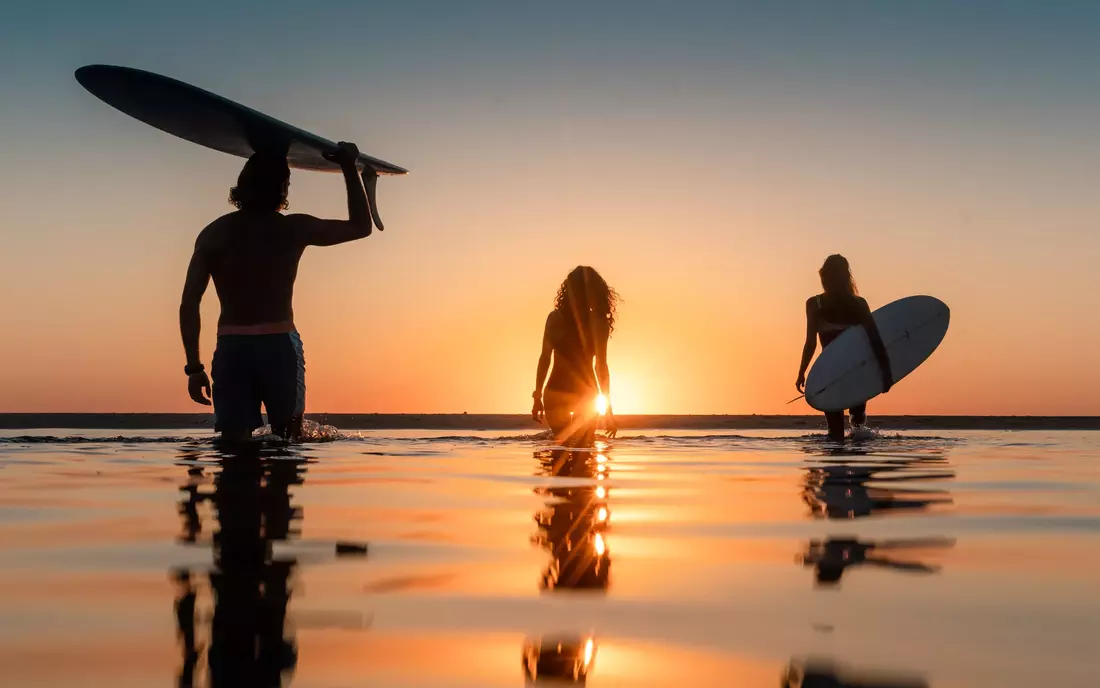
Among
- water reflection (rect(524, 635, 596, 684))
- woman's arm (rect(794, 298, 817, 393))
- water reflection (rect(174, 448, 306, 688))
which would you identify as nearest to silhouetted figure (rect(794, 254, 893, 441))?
woman's arm (rect(794, 298, 817, 393))

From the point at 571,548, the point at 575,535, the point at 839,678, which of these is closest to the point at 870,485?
the point at 575,535

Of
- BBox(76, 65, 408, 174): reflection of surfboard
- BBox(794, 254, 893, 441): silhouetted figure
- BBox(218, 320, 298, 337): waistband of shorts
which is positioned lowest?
BBox(218, 320, 298, 337): waistband of shorts

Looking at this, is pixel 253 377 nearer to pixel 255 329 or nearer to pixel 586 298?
pixel 255 329

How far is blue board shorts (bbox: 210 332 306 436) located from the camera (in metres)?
5.83

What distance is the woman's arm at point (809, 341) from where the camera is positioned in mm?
11352

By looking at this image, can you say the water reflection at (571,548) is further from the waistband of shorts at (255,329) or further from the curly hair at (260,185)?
the curly hair at (260,185)

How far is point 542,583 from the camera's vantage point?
7.99ft

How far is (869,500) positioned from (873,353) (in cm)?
786

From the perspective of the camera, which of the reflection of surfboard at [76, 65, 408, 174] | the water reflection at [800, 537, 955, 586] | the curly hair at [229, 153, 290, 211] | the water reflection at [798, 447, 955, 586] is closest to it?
the water reflection at [800, 537, 955, 586]

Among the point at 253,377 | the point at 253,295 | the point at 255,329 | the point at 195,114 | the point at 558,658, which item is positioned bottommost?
the point at 558,658

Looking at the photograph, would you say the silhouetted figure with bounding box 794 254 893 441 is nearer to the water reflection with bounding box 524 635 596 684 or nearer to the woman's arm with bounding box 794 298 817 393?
the woman's arm with bounding box 794 298 817 393

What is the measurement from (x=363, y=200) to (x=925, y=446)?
654 cm

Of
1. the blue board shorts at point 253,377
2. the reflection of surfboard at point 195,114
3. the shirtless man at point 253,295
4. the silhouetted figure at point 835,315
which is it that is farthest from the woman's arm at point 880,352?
the blue board shorts at point 253,377

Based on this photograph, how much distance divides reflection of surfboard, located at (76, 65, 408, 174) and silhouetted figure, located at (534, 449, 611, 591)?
9.07 feet
